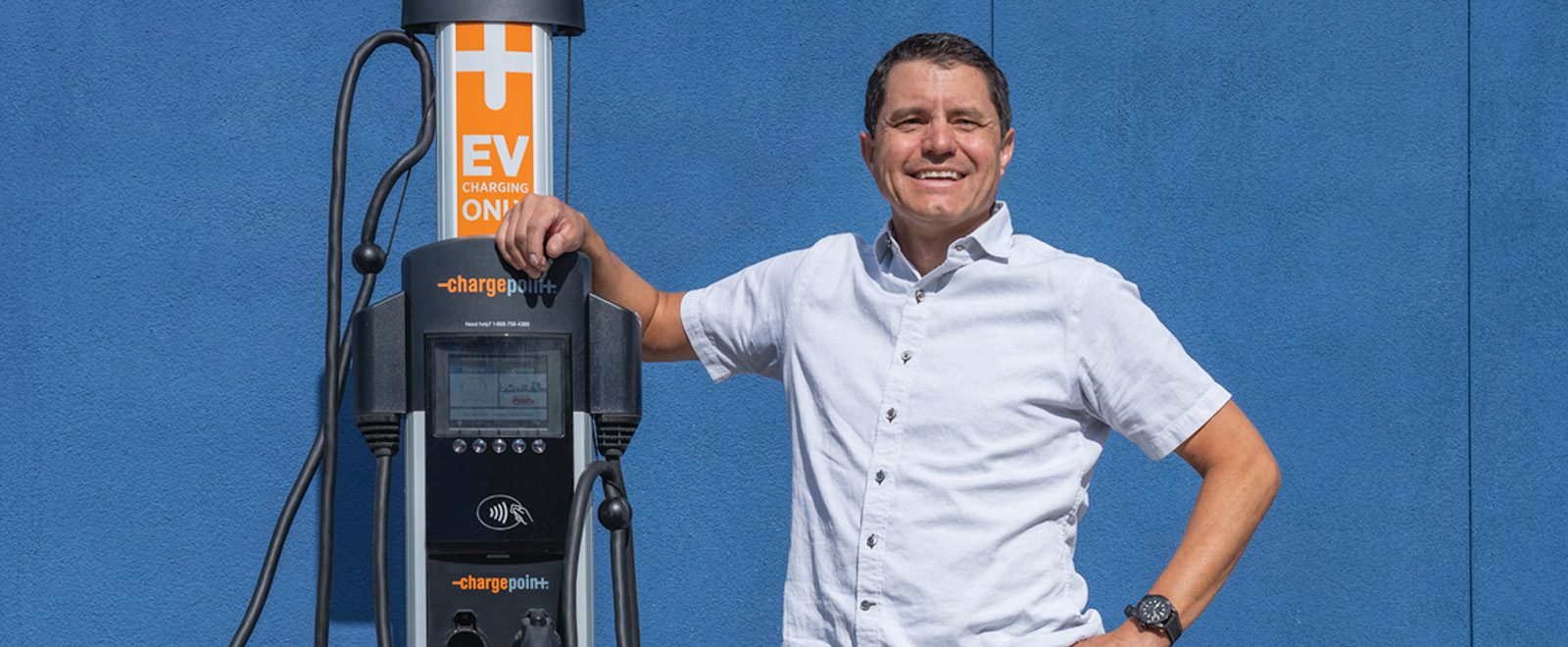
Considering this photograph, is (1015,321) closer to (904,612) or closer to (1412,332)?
(904,612)

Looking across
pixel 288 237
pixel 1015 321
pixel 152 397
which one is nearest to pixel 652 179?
pixel 288 237

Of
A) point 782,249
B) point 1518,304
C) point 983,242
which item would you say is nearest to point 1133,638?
point 983,242

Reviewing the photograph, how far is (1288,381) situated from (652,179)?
4.06 feet

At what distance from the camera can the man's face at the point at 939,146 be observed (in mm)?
2031

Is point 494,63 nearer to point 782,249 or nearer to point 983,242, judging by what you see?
Result: point 983,242

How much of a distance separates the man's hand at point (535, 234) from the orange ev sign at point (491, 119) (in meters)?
0.07

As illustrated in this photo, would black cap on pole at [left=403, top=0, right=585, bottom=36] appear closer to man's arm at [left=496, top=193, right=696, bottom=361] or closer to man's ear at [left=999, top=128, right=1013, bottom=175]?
man's arm at [left=496, top=193, right=696, bottom=361]

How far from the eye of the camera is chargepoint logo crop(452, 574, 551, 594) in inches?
77.7

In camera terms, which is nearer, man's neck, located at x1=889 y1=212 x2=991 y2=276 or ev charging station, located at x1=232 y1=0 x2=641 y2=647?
ev charging station, located at x1=232 y1=0 x2=641 y2=647

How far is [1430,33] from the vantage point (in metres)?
3.19

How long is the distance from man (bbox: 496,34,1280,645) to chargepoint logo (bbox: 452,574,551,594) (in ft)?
1.05

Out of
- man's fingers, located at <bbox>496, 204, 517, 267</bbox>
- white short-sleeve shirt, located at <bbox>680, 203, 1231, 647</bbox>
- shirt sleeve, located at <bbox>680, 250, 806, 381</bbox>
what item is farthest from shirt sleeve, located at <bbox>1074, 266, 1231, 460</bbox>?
man's fingers, located at <bbox>496, 204, 517, 267</bbox>

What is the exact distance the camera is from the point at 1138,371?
1.99m

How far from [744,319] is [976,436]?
421mm
